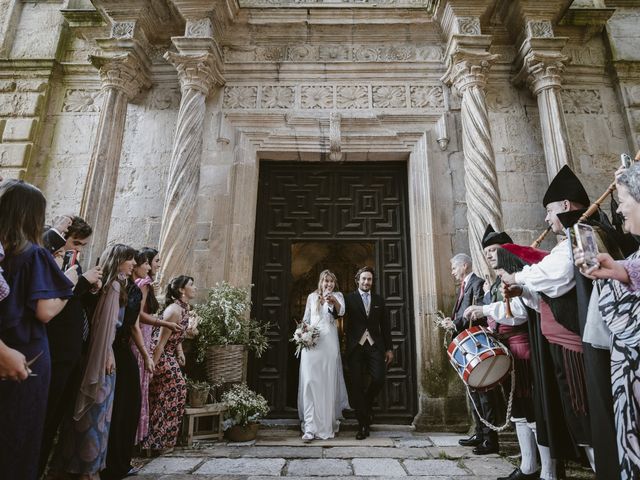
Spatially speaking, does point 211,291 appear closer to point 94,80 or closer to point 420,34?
point 94,80

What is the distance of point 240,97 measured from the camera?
6.46 metres

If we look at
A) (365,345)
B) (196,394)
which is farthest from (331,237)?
(196,394)

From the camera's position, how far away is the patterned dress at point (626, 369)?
5.96ft

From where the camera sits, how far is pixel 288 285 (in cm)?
603

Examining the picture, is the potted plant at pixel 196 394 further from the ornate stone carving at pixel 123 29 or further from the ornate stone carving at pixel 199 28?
the ornate stone carving at pixel 123 29

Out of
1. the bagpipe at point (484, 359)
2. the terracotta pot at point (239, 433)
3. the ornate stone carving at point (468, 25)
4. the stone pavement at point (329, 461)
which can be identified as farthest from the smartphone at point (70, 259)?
the ornate stone carving at point (468, 25)

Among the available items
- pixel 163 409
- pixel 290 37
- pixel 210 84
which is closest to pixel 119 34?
pixel 210 84

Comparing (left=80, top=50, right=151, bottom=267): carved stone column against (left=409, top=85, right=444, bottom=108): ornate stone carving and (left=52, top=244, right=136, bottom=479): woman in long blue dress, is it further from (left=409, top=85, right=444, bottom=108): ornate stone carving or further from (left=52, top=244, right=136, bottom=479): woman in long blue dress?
(left=409, top=85, right=444, bottom=108): ornate stone carving

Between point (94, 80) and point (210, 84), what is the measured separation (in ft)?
7.33

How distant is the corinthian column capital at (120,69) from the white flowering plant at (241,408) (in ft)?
15.6

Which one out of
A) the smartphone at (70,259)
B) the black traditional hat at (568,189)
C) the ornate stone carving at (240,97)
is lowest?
the smartphone at (70,259)

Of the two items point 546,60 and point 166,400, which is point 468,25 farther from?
point 166,400

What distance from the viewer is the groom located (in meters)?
4.74

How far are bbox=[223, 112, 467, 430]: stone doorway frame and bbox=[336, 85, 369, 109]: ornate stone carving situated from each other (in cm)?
32
